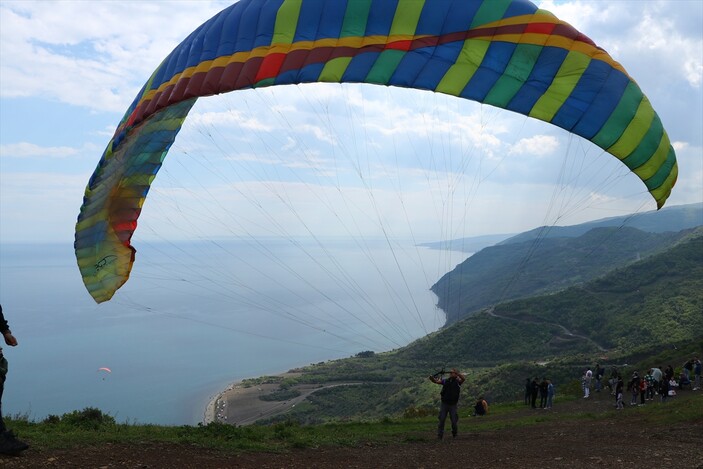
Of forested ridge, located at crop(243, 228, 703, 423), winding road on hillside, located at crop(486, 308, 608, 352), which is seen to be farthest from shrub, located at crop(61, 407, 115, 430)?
winding road on hillside, located at crop(486, 308, 608, 352)

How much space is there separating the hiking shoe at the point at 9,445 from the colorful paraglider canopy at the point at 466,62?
5286 millimetres

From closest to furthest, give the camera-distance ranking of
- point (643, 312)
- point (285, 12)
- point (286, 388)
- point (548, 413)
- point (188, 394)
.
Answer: point (285, 12) → point (548, 413) → point (643, 312) → point (286, 388) → point (188, 394)

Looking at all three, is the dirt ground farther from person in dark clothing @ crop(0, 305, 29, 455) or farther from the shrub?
the shrub

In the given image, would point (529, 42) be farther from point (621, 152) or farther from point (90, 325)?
point (90, 325)

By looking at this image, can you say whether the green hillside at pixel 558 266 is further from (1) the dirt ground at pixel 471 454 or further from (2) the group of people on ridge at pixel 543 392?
(1) the dirt ground at pixel 471 454

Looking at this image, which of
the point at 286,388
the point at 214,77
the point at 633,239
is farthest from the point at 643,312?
the point at 633,239

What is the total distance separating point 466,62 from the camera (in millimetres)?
7375

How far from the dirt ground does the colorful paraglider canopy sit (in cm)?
392

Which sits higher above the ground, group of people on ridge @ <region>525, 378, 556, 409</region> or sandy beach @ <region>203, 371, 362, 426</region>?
group of people on ridge @ <region>525, 378, 556, 409</region>

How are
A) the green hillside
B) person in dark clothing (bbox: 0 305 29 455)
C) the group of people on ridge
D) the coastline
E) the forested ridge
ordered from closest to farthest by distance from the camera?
1. person in dark clothing (bbox: 0 305 29 455)
2. the group of people on ridge
3. the forested ridge
4. the coastline
5. the green hillside

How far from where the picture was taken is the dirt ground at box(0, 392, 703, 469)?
6.21 meters

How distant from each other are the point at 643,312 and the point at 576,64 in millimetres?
46481

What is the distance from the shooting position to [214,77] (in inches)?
318

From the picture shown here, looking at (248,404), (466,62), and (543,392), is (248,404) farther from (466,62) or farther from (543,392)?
(466,62)
